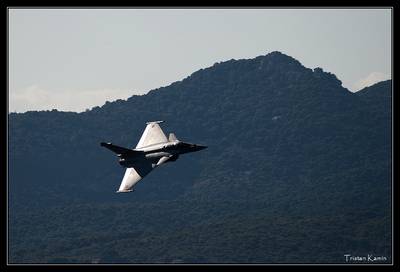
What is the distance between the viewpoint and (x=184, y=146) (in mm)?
152375

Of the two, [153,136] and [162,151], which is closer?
[162,151]

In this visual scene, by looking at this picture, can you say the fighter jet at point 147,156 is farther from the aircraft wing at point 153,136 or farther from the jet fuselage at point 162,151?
the aircraft wing at point 153,136

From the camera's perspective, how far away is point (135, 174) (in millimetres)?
155750

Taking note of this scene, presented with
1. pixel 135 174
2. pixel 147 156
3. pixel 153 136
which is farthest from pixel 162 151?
pixel 153 136

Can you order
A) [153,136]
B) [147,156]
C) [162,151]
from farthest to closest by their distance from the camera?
[153,136] < [147,156] < [162,151]

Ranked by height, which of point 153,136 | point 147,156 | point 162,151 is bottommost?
point 147,156

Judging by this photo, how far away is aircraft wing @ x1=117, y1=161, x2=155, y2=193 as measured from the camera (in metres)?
154

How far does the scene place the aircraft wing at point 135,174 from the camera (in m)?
154

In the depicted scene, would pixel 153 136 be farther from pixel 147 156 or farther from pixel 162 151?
pixel 162 151

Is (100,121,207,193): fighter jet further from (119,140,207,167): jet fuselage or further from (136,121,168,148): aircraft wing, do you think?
(136,121,168,148): aircraft wing

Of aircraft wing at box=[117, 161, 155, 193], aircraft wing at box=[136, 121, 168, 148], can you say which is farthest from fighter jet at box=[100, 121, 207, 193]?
aircraft wing at box=[136, 121, 168, 148]

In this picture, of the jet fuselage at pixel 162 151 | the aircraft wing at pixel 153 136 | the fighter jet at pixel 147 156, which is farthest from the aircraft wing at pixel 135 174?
the aircraft wing at pixel 153 136
